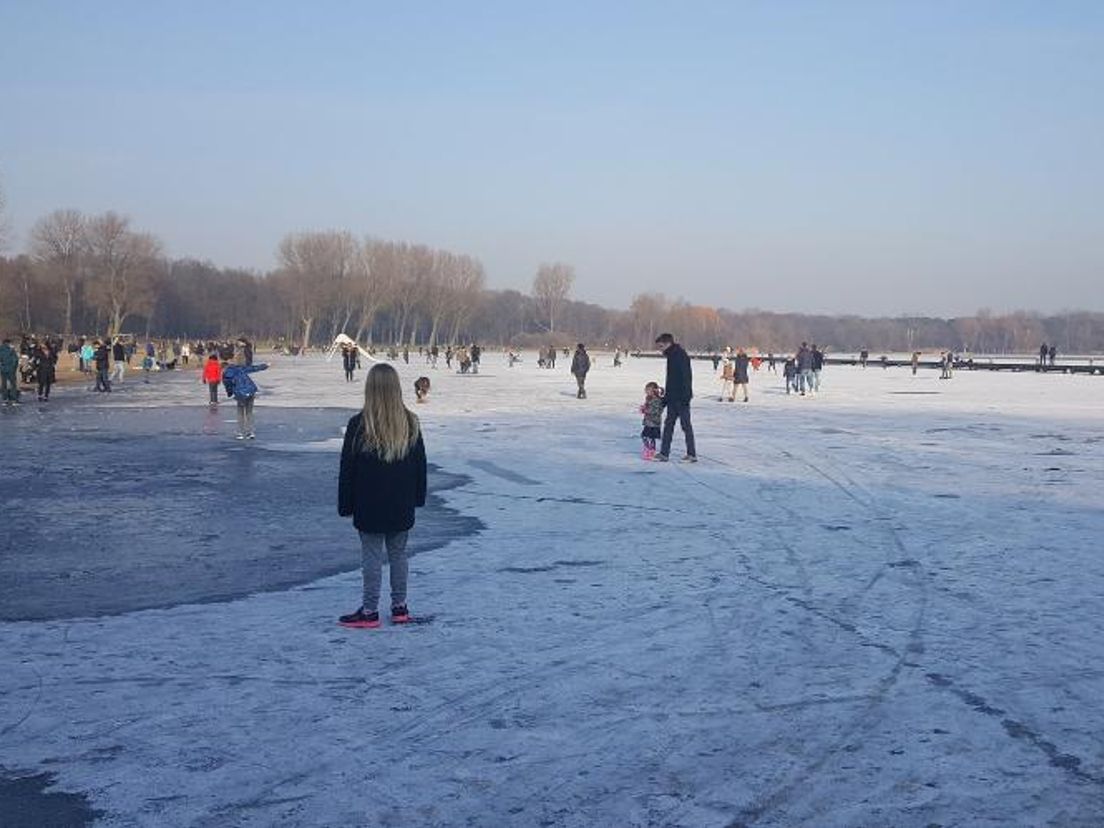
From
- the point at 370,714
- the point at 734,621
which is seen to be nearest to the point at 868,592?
the point at 734,621

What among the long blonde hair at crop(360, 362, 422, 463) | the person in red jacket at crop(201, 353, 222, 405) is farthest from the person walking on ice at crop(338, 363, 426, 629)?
the person in red jacket at crop(201, 353, 222, 405)

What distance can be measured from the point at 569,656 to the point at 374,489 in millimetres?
1421

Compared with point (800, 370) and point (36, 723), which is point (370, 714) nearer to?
point (36, 723)

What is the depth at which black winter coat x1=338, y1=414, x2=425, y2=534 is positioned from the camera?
231 inches

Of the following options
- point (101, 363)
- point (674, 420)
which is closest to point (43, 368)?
point (101, 363)

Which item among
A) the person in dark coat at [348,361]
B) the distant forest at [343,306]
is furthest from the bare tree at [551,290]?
the person in dark coat at [348,361]

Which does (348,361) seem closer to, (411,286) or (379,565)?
(379,565)

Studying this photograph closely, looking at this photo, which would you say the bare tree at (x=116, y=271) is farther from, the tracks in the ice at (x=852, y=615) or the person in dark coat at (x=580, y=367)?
the tracks in the ice at (x=852, y=615)

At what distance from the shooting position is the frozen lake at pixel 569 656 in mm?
3785

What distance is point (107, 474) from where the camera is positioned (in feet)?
41.3

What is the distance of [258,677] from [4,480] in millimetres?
8384

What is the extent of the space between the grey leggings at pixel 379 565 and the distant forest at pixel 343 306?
61542mm

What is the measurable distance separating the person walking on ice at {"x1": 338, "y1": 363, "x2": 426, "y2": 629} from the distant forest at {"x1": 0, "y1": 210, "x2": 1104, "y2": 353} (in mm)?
61526

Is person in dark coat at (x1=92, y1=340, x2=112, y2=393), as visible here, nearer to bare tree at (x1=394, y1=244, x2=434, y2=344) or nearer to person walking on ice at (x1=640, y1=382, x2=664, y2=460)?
person walking on ice at (x1=640, y1=382, x2=664, y2=460)
